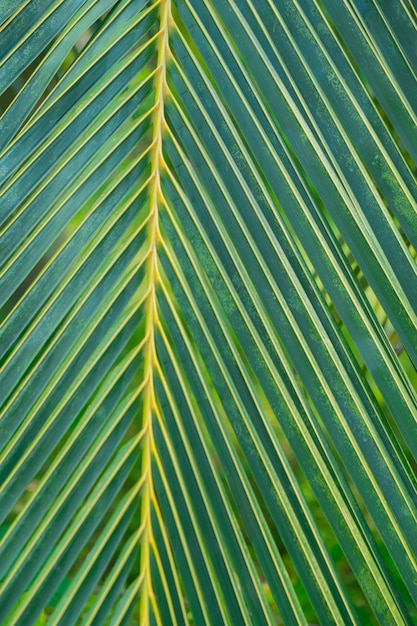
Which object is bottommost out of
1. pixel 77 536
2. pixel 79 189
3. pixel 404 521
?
pixel 404 521

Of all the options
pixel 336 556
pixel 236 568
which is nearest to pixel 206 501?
pixel 236 568

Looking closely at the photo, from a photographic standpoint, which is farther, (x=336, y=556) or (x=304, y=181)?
(x=336, y=556)

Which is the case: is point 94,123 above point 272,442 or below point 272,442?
above

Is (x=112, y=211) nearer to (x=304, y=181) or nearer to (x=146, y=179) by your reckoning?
(x=146, y=179)

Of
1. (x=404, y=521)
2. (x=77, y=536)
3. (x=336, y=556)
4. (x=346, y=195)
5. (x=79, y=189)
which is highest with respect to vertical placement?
(x=79, y=189)

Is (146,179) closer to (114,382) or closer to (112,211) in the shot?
(112,211)

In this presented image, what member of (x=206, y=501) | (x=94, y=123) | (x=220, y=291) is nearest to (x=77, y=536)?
(x=206, y=501)
